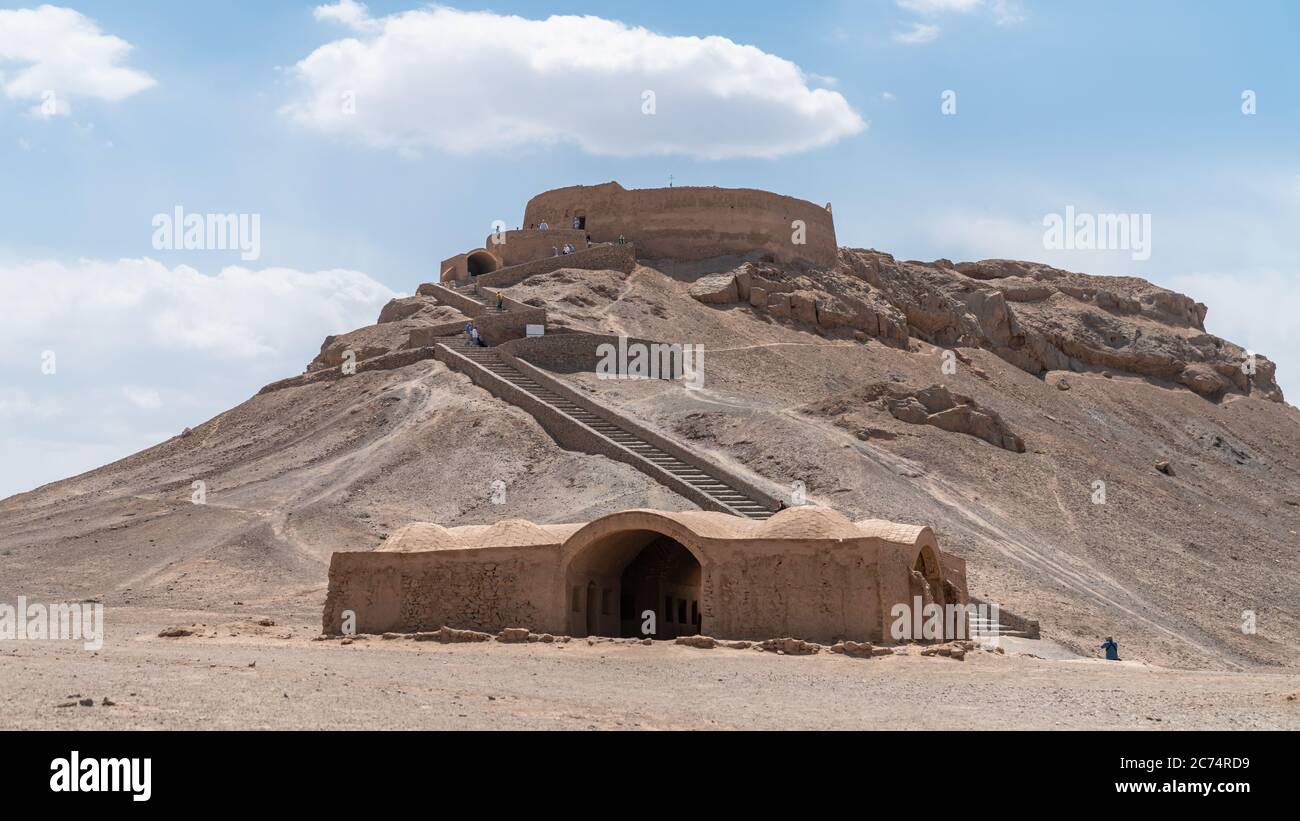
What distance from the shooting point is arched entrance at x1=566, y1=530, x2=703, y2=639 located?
23156 millimetres

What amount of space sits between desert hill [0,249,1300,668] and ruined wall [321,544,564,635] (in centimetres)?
378

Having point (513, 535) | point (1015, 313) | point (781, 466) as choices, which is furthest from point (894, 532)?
point (1015, 313)

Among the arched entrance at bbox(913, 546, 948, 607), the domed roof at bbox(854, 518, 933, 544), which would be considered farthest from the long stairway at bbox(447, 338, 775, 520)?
the domed roof at bbox(854, 518, 933, 544)

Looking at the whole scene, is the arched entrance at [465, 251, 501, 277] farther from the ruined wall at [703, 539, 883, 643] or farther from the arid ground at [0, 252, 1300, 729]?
the ruined wall at [703, 539, 883, 643]

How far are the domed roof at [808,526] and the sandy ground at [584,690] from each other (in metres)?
2.10

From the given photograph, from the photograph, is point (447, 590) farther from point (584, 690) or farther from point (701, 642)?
point (584, 690)

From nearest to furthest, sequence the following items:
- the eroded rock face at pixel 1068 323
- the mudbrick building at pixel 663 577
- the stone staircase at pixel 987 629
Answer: the mudbrick building at pixel 663 577 < the stone staircase at pixel 987 629 < the eroded rock face at pixel 1068 323

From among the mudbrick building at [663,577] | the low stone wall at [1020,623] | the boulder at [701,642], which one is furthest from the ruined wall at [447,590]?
the low stone wall at [1020,623]

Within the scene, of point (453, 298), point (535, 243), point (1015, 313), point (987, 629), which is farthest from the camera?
point (1015, 313)

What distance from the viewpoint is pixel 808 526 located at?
21016 millimetres

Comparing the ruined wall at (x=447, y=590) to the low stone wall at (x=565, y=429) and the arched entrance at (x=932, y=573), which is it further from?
the low stone wall at (x=565, y=429)

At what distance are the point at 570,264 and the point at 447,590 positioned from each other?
32.0m

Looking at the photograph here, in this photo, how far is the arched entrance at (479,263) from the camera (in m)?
57.7
